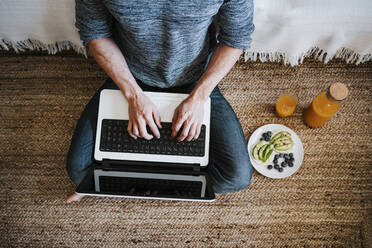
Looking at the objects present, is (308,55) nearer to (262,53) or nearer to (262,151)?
(262,53)

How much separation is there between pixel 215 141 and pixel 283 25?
0.49 meters

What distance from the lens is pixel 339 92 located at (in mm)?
1057

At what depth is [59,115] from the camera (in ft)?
4.51

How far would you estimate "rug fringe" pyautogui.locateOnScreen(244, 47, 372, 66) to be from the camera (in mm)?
1295

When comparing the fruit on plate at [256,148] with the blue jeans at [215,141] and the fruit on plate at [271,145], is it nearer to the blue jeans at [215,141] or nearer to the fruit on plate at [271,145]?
the fruit on plate at [271,145]

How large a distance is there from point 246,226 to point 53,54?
1.20 meters

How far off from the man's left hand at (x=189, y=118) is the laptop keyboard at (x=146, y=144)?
0.08ft

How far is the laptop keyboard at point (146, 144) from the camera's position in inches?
36.6

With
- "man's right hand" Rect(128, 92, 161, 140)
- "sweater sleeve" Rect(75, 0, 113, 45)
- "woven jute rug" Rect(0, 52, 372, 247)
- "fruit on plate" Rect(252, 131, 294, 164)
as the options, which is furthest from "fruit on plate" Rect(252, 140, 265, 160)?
"sweater sleeve" Rect(75, 0, 113, 45)

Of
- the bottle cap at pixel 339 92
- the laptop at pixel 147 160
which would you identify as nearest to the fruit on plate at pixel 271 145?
the bottle cap at pixel 339 92

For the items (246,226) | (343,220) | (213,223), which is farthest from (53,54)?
(343,220)

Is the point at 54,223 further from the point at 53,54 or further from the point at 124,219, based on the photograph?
the point at 53,54

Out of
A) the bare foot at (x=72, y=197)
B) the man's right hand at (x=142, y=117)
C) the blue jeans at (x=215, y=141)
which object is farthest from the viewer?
the bare foot at (x=72, y=197)

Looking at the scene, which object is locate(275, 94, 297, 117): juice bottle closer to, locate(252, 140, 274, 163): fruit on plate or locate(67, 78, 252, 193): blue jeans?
locate(252, 140, 274, 163): fruit on plate
